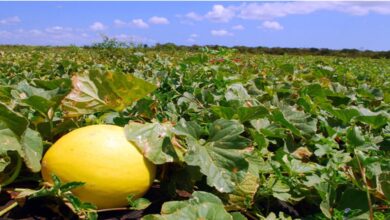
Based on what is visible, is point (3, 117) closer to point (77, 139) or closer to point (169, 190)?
point (77, 139)

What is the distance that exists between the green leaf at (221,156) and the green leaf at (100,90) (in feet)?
1.08

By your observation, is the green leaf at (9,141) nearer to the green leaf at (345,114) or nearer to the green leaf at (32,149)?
the green leaf at (32,149)

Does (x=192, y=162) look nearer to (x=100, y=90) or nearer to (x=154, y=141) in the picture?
(x=154, y=141)

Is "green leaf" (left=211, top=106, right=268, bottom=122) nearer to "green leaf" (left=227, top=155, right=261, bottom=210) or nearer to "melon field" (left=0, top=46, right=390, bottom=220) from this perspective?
"melon field" (left=0, top=46, right=390, bottom=220)

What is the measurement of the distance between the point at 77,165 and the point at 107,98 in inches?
14.4

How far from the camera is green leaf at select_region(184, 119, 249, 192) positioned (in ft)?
4.69

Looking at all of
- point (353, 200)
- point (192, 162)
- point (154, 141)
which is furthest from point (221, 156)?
point (353, 200)

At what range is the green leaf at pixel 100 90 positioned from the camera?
5.68ft

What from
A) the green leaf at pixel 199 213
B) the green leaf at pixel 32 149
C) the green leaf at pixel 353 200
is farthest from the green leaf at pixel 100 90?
the green leaf at pixel 353 200

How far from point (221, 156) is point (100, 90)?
55 centimetres

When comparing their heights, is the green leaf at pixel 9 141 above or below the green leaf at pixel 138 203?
above

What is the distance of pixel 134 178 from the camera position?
154 cm

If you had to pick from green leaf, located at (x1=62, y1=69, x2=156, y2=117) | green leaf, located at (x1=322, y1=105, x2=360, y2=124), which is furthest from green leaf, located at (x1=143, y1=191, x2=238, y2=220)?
green leaf, located at (x1=322, y1=105, x2=360, y2=124)

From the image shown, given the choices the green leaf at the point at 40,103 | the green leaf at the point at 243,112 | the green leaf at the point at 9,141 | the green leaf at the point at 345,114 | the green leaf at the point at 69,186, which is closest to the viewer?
the green leaf at the point at 69,186
